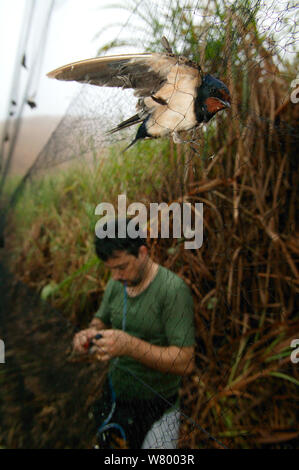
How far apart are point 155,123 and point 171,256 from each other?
0.27 metres

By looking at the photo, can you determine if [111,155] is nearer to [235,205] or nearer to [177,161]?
[177,161]

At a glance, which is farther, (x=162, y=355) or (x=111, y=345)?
(x=111, y=345)

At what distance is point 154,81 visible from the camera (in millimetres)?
383

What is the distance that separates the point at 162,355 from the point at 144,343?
2.6 inches

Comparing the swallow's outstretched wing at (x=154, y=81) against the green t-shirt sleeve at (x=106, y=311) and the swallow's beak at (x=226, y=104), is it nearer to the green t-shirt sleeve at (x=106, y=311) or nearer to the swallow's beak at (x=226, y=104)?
the swallow's beak at (x=226, y=104)

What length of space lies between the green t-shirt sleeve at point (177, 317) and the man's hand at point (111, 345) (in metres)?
0.11

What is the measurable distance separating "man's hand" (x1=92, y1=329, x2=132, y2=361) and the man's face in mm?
133

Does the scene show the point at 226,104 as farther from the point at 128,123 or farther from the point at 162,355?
the point at 162,355

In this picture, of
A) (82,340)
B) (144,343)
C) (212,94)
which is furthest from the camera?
(82,340)

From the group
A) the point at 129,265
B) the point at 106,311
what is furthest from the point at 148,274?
the point at 106,311

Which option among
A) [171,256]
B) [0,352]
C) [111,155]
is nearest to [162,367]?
[171,256]

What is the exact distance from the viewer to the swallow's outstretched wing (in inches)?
14.4

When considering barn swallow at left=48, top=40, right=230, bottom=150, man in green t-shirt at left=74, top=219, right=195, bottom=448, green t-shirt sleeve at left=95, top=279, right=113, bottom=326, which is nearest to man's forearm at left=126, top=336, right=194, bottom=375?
man in green t-shirt at left=74, top=219, right=195, bottom=448
